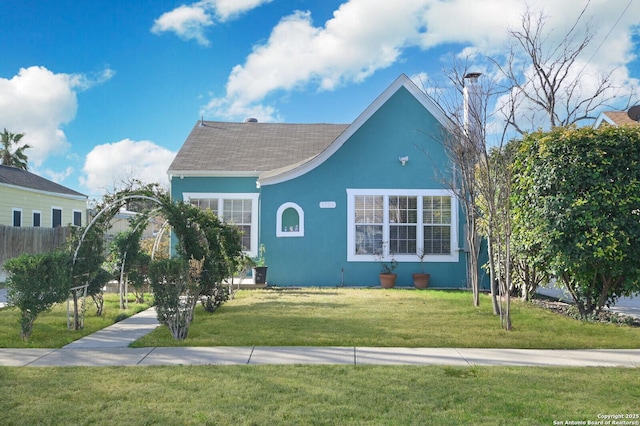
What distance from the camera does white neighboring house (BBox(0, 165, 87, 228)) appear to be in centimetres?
2234

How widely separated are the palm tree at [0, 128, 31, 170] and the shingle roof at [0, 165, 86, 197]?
13177mm

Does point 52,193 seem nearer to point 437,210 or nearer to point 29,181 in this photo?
point 29,181

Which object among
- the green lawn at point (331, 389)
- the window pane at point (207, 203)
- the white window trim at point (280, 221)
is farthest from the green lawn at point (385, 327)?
the window pane at point (207, 203)

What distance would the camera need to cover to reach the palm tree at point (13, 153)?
37281 mm

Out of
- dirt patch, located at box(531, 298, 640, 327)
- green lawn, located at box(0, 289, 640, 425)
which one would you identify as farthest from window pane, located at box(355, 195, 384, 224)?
green lawn, located at box(0, 289, 640, 425)

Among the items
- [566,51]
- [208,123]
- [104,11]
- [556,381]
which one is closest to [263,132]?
A: [208,123]

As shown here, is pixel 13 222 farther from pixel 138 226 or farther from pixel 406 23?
pixel 406 23

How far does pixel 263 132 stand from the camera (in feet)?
68.9

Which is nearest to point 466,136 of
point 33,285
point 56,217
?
point 33,285

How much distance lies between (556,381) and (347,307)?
19.1 ft

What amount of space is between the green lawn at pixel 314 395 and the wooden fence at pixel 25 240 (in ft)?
49.4

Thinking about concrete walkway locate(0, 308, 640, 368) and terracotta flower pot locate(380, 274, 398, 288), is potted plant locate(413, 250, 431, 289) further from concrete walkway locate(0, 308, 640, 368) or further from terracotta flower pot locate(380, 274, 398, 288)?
Answer: concrete walkway locate(0, 308, 640, 368)

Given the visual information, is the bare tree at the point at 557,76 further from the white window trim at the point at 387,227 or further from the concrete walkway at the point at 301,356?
the concrete walkway at the point at 301,356

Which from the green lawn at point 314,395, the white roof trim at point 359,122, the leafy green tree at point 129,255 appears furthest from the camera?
the white roof trim at point 359,122
